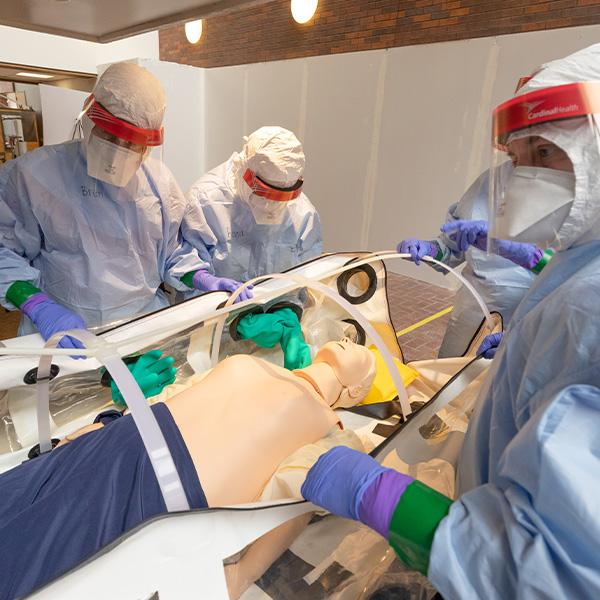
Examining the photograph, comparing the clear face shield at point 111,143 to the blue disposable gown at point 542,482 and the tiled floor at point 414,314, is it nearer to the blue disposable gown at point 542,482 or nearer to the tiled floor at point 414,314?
the blue disposable gown at point 542,482

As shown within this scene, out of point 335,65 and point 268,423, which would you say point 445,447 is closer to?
point 268,423

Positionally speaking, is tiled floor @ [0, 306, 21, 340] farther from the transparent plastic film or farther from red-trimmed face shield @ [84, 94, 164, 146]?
the transparent plastic film

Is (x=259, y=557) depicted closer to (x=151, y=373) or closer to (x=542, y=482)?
(x=542, y=482)

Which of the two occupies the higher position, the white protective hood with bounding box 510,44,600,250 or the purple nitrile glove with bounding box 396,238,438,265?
the white protective hood with bounding box 510,44,600,250

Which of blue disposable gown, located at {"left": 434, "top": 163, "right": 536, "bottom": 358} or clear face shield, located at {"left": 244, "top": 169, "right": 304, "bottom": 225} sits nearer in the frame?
blue disposable gown, located at {"left": 434, "top": 163, "right": 536, "bottom": 358}

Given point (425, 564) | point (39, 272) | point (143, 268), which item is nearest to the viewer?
point (425, 564)

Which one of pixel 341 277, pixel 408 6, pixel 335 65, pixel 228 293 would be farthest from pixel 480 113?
pixel 228 293

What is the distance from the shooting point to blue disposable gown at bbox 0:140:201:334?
1.95m

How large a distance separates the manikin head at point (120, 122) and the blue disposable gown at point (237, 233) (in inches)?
28.1

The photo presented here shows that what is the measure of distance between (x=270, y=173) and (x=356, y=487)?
2009 millimetres

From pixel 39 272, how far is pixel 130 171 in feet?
2.06

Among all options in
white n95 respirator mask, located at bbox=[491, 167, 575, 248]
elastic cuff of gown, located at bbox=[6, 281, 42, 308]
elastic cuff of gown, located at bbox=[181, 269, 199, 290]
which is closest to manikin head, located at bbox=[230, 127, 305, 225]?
elastic cuff of gown, located at bbox=[181, 269, 199, 290]

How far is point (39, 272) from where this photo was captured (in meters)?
2.01

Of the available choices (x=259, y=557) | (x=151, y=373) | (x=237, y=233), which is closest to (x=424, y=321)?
(x=237, y=233)
